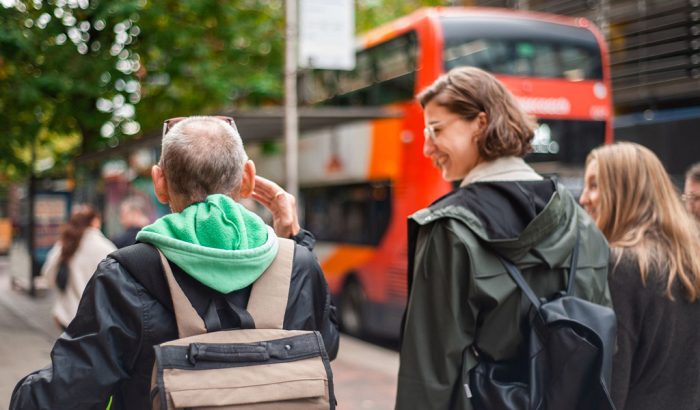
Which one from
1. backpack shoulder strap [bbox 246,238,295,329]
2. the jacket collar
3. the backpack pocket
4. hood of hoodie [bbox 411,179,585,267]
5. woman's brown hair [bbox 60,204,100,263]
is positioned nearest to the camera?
the backpack pocket

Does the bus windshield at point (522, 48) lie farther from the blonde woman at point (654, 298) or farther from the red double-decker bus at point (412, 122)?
the blonde woman at point (654, 298)

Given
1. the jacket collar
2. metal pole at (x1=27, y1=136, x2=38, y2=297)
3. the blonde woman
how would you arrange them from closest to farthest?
the jacket collar < the blonde woman < metal pole at (x1=27, y1=136, x2=38, y2=297)

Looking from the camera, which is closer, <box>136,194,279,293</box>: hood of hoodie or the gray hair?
<box>136,194,279,293</box>: hood of hoodie

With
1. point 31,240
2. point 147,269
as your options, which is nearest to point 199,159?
point 147,269

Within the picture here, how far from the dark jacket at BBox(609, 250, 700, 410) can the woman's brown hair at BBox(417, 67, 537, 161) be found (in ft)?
1.70

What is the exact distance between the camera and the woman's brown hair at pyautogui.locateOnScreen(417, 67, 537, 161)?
2311 millimetres

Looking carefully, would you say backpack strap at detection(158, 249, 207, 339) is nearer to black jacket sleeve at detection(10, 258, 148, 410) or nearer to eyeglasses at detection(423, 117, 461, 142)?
black jacket sleeve at detection(10, 258, 148, 410)

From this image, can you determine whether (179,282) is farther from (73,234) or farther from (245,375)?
(73,234)

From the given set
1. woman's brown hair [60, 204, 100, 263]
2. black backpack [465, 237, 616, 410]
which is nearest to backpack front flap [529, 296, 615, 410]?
black backpack [465, 237, 616, 410]

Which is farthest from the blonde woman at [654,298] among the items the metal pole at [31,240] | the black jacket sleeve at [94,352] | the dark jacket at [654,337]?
the metal pole at [31,240]

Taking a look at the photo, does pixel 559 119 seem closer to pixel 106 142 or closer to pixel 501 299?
pixel 106 142

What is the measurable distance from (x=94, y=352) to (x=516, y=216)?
1.18 m

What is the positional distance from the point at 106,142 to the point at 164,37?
1.57 metres

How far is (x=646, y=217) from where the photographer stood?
2557 mm
